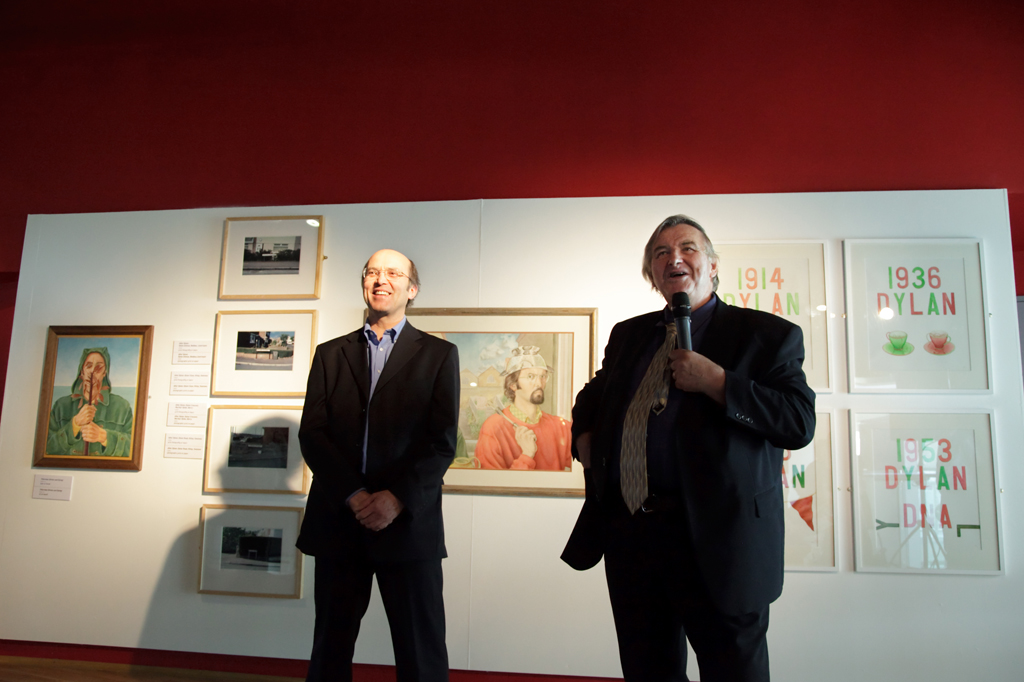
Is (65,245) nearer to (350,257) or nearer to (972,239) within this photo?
(350,257)

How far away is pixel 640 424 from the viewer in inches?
65.6

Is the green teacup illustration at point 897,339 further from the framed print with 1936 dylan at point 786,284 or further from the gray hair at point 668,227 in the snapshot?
the gray hair at point 668,227

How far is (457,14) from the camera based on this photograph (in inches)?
131

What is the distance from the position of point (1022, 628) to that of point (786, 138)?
8.21ft

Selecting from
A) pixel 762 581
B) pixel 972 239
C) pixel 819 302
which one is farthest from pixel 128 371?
pixel 972 239

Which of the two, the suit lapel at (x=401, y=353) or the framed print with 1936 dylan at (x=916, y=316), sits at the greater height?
the framed print with 1936 dylan at (x=916, y=316)

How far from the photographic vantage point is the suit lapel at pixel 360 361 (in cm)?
234

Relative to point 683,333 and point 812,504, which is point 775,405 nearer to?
point 683,333

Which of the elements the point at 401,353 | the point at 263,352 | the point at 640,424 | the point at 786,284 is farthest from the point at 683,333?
the point at 263,352

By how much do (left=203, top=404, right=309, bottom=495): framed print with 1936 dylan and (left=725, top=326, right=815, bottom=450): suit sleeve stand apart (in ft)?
7.73

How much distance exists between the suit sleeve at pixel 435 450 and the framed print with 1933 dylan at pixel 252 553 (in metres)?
1.23

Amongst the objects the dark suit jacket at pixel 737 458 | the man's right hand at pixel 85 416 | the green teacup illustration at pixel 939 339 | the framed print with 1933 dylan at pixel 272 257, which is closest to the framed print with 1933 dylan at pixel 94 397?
the man's right hand at pixel 85 416

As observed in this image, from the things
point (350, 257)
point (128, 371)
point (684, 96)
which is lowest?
point (128, 371)

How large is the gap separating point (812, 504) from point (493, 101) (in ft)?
8.53
